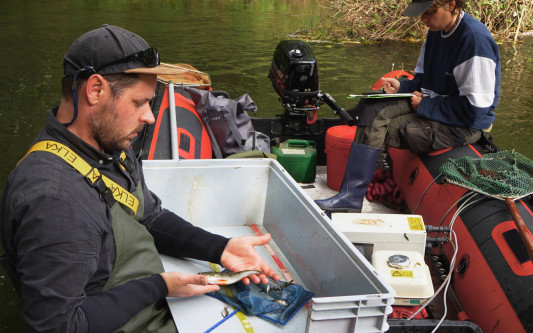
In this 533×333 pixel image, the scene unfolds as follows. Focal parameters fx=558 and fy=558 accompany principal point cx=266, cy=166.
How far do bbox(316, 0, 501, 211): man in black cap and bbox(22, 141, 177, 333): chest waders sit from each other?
1.93 meters

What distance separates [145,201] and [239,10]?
43.2ft

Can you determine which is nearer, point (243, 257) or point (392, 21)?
point (243, 257)

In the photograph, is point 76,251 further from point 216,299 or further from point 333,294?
point 333,294

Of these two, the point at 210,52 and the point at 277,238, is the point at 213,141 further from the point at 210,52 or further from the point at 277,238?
the point at 210,52

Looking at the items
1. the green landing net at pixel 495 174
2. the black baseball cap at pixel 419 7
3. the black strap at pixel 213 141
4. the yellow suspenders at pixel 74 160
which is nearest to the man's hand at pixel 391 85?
the black baseball cap at pixel 419 7

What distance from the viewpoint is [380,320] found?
72.6 inches

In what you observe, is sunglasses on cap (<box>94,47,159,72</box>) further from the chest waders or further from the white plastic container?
the white plastic container

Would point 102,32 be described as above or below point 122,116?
above

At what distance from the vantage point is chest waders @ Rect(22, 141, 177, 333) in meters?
1.70

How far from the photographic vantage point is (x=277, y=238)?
2.86 m

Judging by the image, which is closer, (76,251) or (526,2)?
(76,251)

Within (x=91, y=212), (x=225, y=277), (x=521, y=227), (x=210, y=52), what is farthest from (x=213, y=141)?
(x=210, y=52)

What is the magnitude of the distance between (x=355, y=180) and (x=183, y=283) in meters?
2.10

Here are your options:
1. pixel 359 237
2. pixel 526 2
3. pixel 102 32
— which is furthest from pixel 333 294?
pixel 526 2
